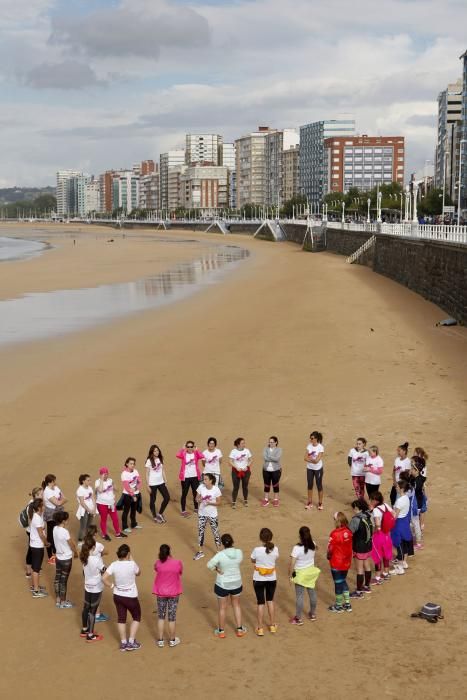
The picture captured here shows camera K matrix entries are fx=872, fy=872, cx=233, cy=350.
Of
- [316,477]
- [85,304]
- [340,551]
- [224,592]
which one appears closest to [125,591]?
[224,592]

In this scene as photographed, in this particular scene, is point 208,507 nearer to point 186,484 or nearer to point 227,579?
point 186,484

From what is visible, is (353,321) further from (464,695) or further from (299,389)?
(464,695)

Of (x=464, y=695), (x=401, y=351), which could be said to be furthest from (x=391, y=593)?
(x=401, y=351)

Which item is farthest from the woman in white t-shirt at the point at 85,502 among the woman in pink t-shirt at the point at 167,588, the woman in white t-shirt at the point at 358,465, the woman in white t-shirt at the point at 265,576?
the woman in white t-shirt at the point at 358,465

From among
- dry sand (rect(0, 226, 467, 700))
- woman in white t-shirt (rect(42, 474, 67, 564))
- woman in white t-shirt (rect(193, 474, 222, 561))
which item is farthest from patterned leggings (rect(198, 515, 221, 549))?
woman in white t-shirt (rect(42, 474, 67, 564))

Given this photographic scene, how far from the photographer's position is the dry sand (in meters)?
8.05

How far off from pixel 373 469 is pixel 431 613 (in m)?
2.93

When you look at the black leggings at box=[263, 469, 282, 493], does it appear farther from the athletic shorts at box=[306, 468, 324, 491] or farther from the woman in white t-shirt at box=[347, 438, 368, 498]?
the woman in white t-shirt at box=[347, 438, 368, 498]

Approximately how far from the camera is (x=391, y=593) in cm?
949

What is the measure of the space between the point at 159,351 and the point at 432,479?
42.2 feet

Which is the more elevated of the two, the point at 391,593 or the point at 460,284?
the point at 460,284

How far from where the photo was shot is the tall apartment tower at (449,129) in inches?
5728

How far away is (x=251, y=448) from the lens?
1484cm

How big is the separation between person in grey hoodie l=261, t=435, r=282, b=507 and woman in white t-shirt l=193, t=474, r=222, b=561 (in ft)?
4.63
